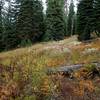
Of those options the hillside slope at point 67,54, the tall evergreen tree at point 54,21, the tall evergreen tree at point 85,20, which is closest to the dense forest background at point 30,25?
the tall evergreen tree at point 54,21

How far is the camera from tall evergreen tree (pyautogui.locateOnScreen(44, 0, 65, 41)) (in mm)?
46222

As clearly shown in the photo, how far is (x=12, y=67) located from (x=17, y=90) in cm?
115

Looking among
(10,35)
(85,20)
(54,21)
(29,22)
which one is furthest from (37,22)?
(85,20)

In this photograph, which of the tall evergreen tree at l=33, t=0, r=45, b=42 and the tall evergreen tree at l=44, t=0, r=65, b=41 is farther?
the tall evergreen tree at l=33, t=0, r=45, b=42

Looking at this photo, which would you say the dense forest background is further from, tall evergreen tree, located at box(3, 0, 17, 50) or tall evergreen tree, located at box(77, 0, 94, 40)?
tall evergreen tree, located at box(77, 0, 94, 40)

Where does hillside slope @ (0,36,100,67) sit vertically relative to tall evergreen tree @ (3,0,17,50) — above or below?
above

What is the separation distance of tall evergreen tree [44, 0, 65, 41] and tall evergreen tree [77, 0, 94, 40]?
7197mm

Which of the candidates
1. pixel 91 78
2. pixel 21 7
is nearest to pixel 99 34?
pixel 21 7

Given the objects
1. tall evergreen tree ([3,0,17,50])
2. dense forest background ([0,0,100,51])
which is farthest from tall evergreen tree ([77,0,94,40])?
tall evergreen tree ([3,0,17,50])

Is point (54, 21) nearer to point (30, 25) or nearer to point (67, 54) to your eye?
point (30, 25)

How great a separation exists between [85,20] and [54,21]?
29.8ft

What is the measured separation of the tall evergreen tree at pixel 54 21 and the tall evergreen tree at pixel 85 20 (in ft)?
23.6

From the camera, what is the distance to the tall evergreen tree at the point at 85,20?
38.2 m

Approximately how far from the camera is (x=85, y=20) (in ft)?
129
